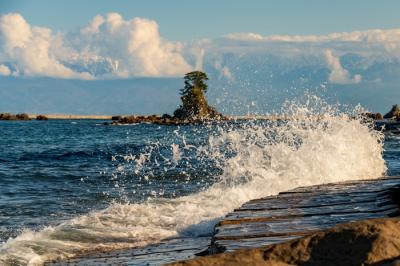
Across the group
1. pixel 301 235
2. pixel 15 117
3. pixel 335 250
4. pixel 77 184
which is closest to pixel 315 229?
pixel 301 235

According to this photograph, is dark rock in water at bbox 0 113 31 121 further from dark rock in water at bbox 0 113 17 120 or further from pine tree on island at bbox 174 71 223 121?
pine tree on island at bbox 174 71 223 121

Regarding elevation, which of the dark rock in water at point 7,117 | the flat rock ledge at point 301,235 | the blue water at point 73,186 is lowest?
the blue water at point 73,186

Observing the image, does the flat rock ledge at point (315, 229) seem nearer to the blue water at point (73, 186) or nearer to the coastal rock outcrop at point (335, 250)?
the coastal rock outcrop at point (335, 250)

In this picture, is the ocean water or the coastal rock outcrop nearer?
the coastal rock outcrop

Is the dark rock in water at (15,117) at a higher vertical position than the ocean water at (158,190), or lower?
higher

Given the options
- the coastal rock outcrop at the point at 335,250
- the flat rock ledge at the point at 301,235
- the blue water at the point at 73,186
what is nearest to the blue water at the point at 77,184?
the blue water at the point at 73,186

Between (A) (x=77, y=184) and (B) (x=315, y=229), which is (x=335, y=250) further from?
(A) (x=77, y=184)

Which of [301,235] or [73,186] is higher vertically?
[301,235]

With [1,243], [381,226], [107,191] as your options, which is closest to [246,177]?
[107,191]

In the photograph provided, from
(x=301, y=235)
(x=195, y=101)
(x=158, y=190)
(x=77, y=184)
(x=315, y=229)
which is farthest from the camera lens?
(x=195, y=101)

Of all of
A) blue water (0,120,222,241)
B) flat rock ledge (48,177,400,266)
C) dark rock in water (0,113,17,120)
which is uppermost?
dark rock in water (0,113,17,120)

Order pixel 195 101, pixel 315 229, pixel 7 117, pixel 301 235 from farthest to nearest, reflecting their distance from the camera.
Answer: pixel 7 117
pixel 195 101
pixel 315 229
pixel 301 235

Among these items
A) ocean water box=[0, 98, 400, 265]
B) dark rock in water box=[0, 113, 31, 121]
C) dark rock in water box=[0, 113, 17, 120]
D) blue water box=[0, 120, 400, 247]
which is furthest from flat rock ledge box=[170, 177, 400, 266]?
dark rock in water box=[0, 113, 17, 120]

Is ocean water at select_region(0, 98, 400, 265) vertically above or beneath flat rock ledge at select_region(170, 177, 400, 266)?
beneath
